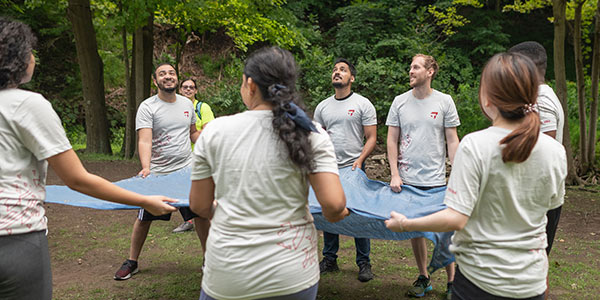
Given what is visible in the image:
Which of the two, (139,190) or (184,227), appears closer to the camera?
(139,190)

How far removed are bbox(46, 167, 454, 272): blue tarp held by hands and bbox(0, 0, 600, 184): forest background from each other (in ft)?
21.5

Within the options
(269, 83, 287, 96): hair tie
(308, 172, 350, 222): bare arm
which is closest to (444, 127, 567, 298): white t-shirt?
(308, 172, 350, 222): bare arm

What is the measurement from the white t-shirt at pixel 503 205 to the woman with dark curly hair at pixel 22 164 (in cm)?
157

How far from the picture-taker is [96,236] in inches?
249

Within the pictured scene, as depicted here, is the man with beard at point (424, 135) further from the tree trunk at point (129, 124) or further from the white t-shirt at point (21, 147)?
the tree trunk at point (129, 124)

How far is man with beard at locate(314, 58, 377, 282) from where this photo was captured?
477 centimetres

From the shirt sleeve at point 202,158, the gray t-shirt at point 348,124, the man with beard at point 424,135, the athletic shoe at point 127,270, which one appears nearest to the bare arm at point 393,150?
the man with beard at point 424,135

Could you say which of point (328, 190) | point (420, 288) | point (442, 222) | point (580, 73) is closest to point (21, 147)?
point (328, 190)

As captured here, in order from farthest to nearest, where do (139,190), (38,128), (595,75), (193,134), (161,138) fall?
(595,75) < (193,134) < (161,138) < (139,190) < (38,128)

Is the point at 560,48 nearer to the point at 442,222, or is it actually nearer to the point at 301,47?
the point at 301,47

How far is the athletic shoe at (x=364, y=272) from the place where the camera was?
15.4 ft

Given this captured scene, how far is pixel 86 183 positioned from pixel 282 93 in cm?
89

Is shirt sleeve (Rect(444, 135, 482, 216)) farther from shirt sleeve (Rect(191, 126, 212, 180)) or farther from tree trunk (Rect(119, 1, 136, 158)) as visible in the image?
tree trunk (Rect(119, 1, 136, 158))

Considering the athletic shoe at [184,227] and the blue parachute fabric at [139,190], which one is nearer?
the blue parachute fabric at [139,190]
